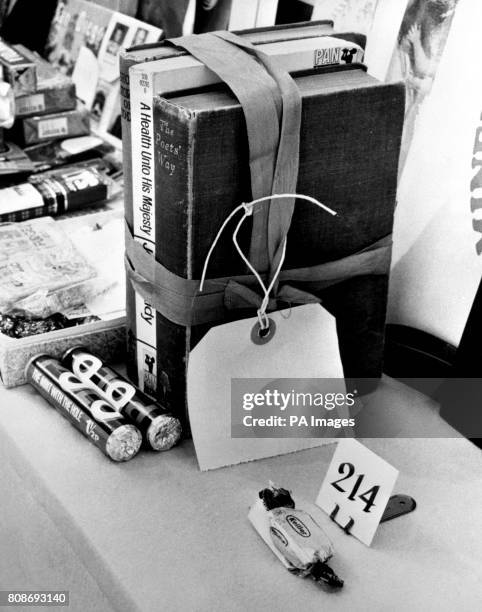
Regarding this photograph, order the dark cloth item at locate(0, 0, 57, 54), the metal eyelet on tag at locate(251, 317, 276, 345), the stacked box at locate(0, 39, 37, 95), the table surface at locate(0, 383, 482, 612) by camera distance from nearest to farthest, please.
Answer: the table surface at locate(0, 383, 482, 612) → the metal eyelet on tag at locate(251, 317, 276, 345) → the stacked box at locate(0, 39, 37, 95) → the dark cloth item at locate(0, 0, 57, 54)

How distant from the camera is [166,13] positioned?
4.45 feet

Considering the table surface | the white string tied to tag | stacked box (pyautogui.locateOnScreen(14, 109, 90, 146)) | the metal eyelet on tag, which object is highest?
the white string tied to tag

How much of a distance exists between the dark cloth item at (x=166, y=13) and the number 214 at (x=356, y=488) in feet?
2.84

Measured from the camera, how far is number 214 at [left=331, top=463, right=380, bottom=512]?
0.70 metres

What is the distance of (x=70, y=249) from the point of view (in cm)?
102

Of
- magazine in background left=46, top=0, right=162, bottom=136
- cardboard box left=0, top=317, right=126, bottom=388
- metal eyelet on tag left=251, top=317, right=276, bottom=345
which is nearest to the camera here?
metal eyelet on tag left=251, top=317, right=276, bottom=345

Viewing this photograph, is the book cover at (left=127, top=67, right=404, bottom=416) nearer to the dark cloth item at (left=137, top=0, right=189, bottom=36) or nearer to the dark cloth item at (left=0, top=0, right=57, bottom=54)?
the dark cloth item at (left=137, top=0, right=189, bottom=36)

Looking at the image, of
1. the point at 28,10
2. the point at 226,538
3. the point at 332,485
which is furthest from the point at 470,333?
the point at 28,10

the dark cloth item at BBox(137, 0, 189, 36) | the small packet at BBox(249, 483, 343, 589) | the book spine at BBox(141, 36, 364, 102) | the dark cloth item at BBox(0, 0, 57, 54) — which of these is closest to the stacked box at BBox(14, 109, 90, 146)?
the dark cloth item at BBox(137, 0, 189, 36)

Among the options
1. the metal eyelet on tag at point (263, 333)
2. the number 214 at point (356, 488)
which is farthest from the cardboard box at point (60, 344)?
the number 214 at point (356, 488)

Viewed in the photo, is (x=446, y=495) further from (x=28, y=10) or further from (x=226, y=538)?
(x=28, y=10)

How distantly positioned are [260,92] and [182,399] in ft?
1.00

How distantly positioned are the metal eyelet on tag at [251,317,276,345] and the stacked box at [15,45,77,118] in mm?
777

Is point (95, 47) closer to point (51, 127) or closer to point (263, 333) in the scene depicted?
point (51, 127)
